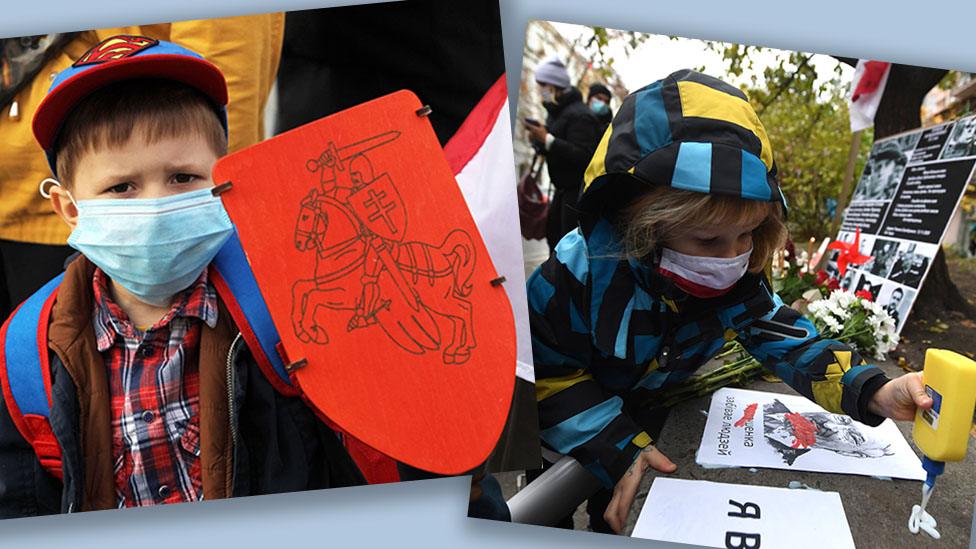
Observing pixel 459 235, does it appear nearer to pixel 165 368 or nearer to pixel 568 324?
pixel 568 324

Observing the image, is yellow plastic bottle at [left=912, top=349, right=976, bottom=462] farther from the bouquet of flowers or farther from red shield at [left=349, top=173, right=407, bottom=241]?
red shield at [left=349, top=173, right=407, bottom=241]

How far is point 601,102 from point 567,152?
Result: 167 mm

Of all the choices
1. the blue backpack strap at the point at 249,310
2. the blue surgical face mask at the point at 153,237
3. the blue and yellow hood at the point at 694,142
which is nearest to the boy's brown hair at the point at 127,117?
the blue surgical face mask at the point at 153,237

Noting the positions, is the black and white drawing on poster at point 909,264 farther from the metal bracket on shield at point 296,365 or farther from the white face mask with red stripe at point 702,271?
the metal bracket on shield at point 296,365

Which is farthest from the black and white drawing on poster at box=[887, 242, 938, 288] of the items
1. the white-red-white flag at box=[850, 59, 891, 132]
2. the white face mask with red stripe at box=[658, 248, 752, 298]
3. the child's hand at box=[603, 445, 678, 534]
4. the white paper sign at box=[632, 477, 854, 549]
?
the child's hand at box=[603, 445, 678, 534]

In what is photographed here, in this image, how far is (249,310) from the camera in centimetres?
125

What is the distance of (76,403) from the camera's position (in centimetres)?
121

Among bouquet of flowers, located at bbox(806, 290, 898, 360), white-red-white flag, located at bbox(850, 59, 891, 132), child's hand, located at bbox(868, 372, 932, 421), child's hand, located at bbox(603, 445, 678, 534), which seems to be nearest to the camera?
child's hand, located at bbox(868, 372, 932, 421)

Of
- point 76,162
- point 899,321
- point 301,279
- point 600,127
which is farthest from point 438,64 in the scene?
point 899,321

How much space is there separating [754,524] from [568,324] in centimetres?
61

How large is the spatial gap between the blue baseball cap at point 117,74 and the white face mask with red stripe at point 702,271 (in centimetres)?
105

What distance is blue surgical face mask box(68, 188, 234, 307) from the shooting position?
1195mm

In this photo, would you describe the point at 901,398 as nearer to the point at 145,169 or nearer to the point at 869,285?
the point at 869,285

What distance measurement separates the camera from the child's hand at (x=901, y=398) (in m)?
1.34
